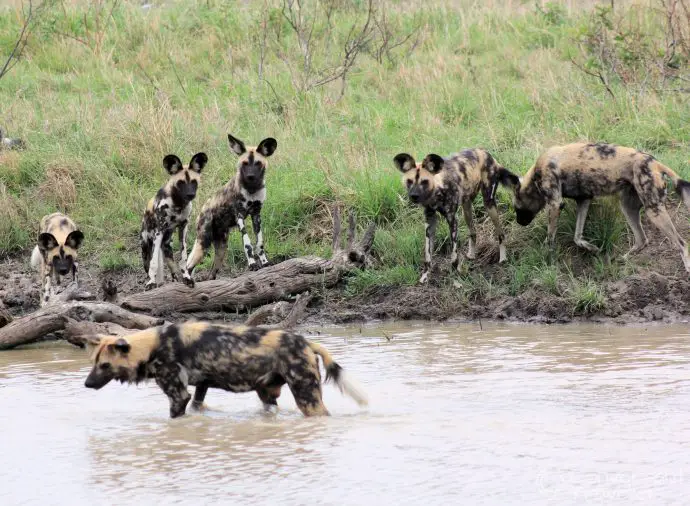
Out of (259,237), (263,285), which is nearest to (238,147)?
(259,237)

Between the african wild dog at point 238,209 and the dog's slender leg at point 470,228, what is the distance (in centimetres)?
170

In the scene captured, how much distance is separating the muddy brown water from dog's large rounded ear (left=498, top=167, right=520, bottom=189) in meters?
2.18

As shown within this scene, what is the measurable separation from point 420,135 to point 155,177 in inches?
107

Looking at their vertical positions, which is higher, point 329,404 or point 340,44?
point 340,44

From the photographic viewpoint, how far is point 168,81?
46.5 ft

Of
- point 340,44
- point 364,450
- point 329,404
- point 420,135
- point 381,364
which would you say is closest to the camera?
point 364,450

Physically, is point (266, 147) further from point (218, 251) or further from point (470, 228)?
point (470, 228)

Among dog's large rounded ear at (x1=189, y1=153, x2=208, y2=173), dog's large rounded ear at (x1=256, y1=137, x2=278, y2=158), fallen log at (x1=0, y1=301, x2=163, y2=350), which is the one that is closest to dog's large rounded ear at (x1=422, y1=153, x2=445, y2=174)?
dog's large rounded ear at (x1=256, y1=137, x2=278, y2=158)

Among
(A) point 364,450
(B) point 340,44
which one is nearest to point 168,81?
(B) point 340,44

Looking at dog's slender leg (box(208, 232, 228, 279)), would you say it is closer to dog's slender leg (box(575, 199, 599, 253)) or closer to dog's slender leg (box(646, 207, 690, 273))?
dog's slender leg (box(575, 199, 599, 253))

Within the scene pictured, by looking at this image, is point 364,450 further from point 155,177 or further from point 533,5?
point 533,5

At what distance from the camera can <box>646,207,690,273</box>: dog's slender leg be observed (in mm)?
8727

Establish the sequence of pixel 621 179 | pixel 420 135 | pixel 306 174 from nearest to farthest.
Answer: pixel 621 179 → pixel 306 174 → pixel 420 135

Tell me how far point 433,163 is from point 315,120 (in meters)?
3.40
